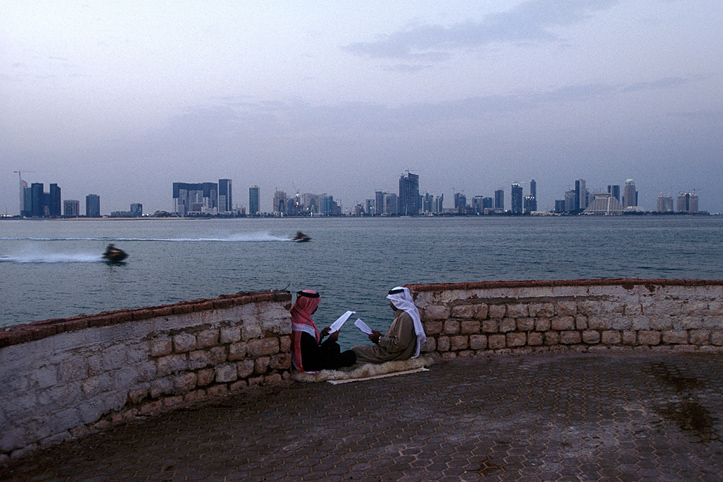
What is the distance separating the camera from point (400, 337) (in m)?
7.87

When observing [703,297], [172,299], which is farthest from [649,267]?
[703,297]

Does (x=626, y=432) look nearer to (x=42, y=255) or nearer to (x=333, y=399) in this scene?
(x=333, y=399)

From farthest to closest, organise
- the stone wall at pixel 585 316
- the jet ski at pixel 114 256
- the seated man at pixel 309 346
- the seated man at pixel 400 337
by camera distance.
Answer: the jet ski at pixel 114 256
the stone wall at pixel 585 316
the seated man at pixel 400 337
the seated man at pixel 309 346

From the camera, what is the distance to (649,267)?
4928cm

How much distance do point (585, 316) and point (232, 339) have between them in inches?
205

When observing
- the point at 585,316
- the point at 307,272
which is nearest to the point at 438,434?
the point at 585,316

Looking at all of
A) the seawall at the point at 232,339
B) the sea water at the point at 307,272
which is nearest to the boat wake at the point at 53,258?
the sea water at the point at 307,272

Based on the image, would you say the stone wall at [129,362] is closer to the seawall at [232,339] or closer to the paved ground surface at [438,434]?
the seawall at [232,339]

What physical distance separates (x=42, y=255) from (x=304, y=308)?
2939 inches

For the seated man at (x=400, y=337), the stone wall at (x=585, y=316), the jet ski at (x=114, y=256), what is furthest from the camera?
the jet ski at (x=114, y=256)

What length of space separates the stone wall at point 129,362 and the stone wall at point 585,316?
8.16 feet

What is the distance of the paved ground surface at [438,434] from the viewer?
4691mm

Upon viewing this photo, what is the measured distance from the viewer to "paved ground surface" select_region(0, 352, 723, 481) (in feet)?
15.4

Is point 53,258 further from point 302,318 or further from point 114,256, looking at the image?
point 302,318
